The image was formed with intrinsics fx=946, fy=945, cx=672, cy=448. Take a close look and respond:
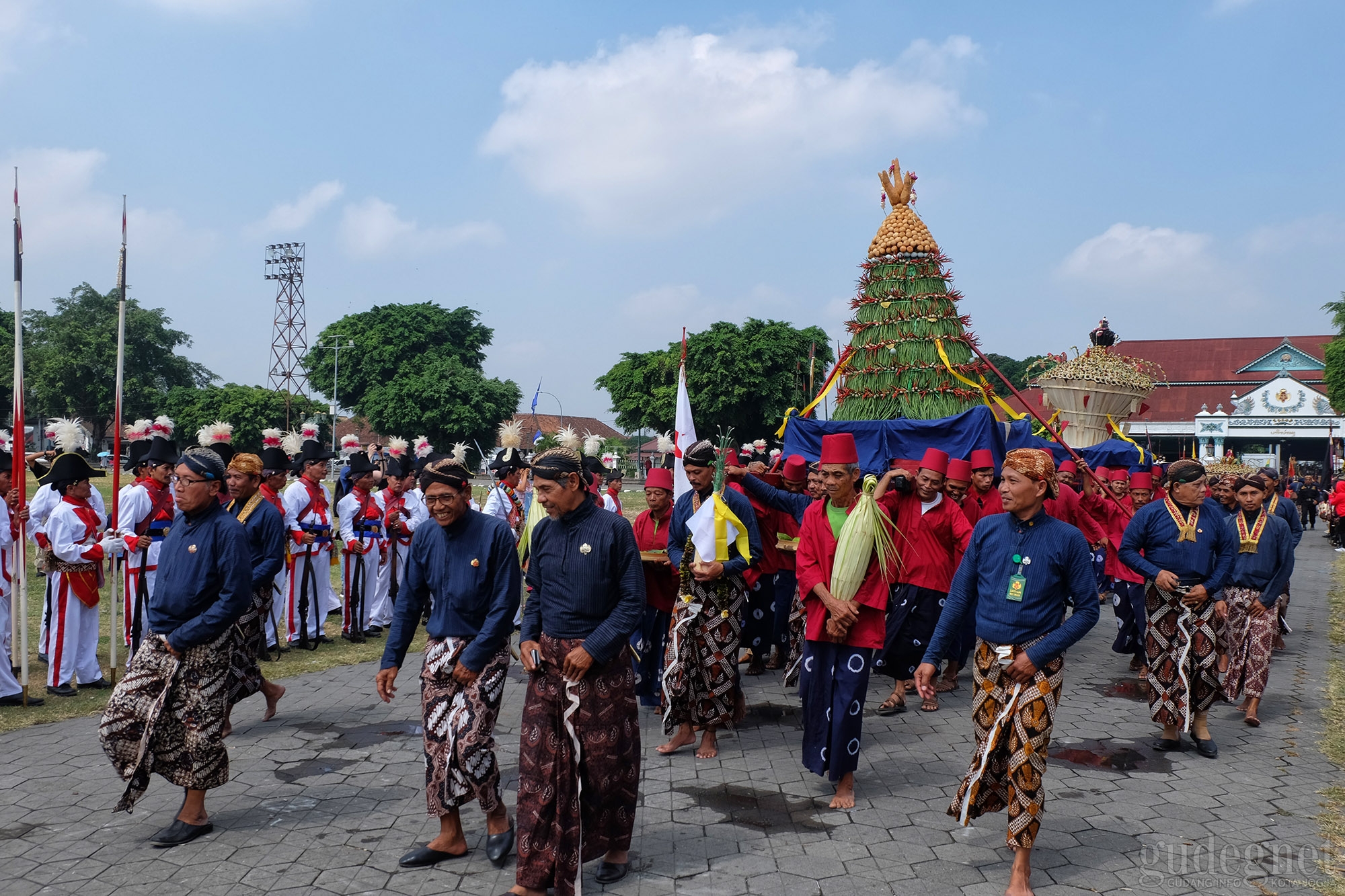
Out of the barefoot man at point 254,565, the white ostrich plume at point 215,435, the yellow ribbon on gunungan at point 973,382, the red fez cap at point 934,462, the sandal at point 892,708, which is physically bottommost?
the sandal at point 892,708

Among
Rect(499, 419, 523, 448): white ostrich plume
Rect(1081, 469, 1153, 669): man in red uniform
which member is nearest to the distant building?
Rect(1081, 469, 1153, 669): man in red uniform

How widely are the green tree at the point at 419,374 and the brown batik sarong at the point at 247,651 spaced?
1736 inches

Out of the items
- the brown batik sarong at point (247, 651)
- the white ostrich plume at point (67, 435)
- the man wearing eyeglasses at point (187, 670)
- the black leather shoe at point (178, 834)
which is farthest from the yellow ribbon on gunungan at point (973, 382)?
the black leather shoe at point (178, 834)

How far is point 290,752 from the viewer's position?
20.0 feet

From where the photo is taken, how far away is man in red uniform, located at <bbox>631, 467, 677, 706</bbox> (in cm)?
678

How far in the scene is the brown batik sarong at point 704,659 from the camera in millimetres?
6121

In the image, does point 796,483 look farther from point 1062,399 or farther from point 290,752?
point 1062,399

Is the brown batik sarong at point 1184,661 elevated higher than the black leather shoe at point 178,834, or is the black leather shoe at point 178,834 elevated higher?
the brown batik sarong at point 1184,661

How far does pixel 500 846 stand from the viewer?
14.7 feet

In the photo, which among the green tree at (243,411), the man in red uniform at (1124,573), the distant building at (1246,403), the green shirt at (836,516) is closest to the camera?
the green shirt at (836,516)

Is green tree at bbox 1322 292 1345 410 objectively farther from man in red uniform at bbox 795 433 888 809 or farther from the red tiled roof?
man in red uniform at bbox 795 433 888 809

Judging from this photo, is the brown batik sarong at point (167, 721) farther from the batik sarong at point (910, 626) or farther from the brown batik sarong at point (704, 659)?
the batik sarong at point (910, 626)

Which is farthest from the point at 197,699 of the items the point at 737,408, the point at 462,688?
the point at 737,408

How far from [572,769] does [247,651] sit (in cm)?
301
